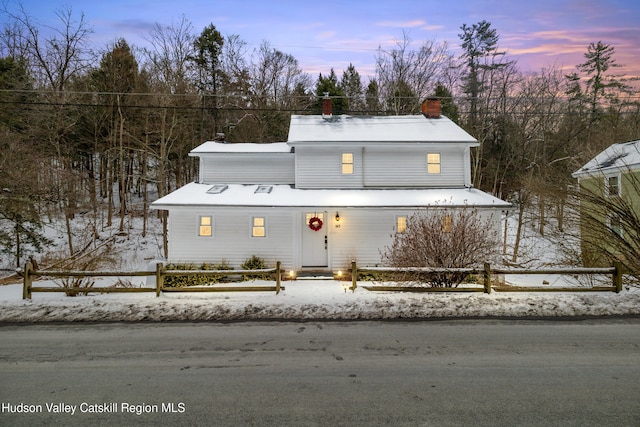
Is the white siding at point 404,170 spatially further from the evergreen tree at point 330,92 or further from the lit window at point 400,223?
the evergreen tree at point 330,92

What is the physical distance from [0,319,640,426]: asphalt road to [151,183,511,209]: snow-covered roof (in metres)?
7.85

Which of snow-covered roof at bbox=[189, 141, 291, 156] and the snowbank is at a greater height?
snow-covered roof at bbox=[189, 141, 291, 156]

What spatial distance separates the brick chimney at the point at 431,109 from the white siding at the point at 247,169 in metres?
8.63

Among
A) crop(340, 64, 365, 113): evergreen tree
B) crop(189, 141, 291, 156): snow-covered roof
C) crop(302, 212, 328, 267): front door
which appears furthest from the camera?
crop(340, 64, 365, 113): evergreen tree

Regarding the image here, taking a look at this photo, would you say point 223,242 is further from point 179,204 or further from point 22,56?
point 22,56

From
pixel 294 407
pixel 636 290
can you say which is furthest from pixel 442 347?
pixel 636 290

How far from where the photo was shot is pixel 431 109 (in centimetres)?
2053

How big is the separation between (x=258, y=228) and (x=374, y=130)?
813cm

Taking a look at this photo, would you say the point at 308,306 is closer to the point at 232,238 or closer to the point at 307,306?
the point at 307,306

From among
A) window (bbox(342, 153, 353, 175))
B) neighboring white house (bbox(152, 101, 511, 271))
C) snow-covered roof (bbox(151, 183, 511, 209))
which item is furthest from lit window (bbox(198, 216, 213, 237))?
window (bbox(342, 153, 353, 175))

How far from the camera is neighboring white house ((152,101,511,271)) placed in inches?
613

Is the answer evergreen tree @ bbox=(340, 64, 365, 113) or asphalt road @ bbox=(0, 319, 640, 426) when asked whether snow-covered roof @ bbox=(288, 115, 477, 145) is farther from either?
evergreen tree @ bbox=(340, 64, 365, 113)

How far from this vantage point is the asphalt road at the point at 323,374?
4242mm

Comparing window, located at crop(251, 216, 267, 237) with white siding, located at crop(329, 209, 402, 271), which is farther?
window, located at crop(251, 216, 267, 237)
